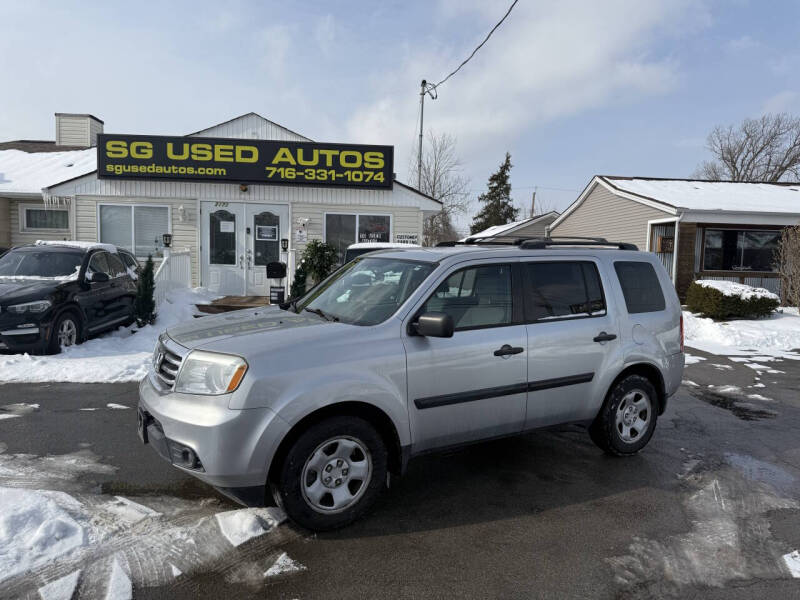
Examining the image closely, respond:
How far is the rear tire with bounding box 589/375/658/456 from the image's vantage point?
15.4 ft

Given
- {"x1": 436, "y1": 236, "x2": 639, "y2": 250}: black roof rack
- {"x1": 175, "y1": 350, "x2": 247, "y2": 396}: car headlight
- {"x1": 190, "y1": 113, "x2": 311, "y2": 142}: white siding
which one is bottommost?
{"x1": 175, "y1": 350, "x2": 247, "y2": 396}: car headlight

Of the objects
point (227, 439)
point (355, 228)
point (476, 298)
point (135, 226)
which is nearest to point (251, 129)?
point (135, 226)

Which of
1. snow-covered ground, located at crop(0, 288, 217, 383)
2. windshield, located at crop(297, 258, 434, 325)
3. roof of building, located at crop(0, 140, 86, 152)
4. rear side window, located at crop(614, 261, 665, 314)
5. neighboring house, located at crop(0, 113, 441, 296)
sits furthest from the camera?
roof of building, located at crop(0, 140, 86, 152)

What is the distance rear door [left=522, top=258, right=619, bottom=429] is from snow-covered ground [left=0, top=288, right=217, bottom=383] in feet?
17.0

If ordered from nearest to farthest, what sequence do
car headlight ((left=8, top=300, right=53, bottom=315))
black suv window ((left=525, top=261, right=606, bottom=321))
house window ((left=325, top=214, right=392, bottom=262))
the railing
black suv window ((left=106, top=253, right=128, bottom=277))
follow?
black suv window ((left=525, top=261, right=606, bottom=321)) < car headlight ((left=8, top=300, right=53, bottom=315)) < black suv window ((left=106, top=253, right=128, bottom=277)) < the railing < house window ((left=325, top=214, right=392, bottom=262))

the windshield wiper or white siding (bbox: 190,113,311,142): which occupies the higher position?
white siding (bbox: 190,113,311,142)

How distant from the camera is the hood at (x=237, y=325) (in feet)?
11.9

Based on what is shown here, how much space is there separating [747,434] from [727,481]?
148 centimetres

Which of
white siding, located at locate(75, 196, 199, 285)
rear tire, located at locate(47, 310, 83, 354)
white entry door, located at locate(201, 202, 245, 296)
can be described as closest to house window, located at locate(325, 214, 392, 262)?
white entry door, located at locate(201, 202, 245, 296)

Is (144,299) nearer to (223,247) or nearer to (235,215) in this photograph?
(223,247)

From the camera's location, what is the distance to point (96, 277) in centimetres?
893

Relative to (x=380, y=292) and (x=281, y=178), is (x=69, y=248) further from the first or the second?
(x=380, y=292)

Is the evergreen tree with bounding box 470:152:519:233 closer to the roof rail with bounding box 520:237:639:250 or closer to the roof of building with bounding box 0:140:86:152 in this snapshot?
the roof of building with bounding box 0:140:86:152

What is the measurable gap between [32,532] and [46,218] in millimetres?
15649
